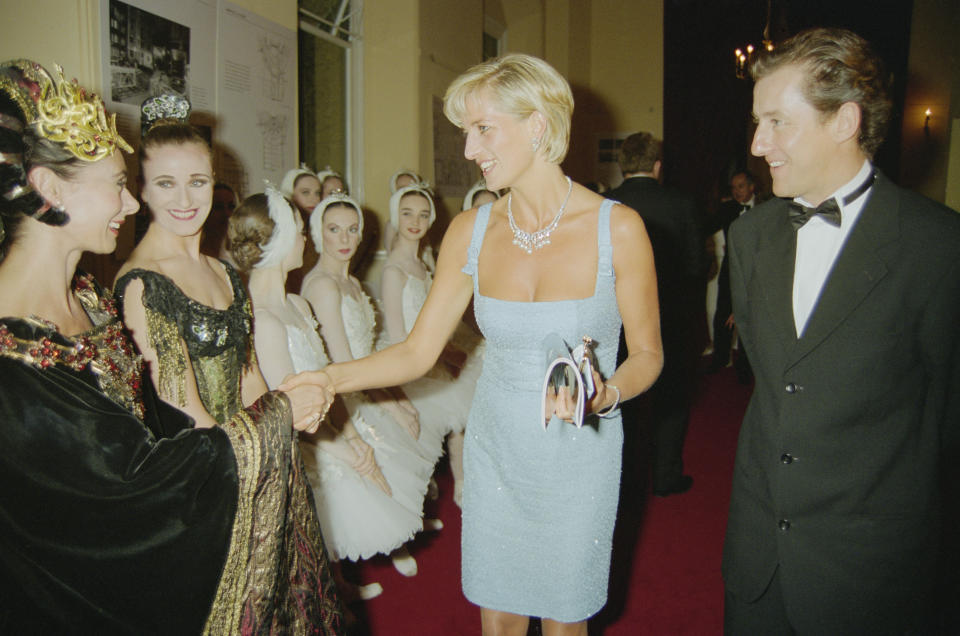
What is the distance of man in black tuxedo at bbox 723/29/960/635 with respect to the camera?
1.44 metres

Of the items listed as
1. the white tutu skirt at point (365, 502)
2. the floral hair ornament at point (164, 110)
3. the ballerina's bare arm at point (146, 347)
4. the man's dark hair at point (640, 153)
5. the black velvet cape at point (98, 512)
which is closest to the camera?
the black velvet cape at point (98, 512)

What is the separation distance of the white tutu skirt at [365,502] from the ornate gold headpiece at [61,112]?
5.49 feet

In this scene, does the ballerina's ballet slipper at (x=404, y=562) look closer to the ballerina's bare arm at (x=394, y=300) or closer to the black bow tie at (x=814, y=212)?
the ballerina's bare arm at (x=394, y=300)

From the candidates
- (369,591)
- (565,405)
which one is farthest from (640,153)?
(565,405)

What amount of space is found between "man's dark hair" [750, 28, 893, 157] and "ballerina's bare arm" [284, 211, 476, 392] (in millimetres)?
1044

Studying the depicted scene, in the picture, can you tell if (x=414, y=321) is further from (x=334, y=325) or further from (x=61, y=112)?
(x=61, y=112)

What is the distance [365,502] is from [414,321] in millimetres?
1494

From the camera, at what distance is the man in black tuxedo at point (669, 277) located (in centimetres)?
412

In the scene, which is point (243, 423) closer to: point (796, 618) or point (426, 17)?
point (796, 618)

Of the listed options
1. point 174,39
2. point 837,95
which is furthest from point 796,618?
point 174,39

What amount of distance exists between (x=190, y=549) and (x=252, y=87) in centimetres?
382

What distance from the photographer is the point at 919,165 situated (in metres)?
8.88

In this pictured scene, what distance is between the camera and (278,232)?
8.74ft

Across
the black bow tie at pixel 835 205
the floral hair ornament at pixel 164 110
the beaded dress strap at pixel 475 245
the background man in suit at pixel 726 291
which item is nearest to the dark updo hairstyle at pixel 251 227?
the floral hair ornament at pixel 164 110
